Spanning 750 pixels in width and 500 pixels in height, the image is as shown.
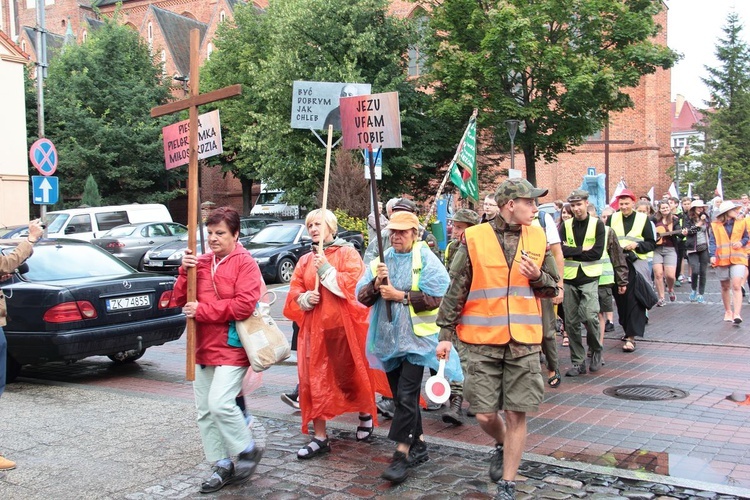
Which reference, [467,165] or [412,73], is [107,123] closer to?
[412,73]

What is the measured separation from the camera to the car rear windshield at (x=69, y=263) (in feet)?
27.0

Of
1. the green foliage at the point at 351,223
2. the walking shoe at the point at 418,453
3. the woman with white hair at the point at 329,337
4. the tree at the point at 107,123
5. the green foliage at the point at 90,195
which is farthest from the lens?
the tree at the point at 107,123

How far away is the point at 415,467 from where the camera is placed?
5184 mm

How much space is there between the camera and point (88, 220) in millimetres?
24094

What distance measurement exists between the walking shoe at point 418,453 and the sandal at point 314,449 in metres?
0.68

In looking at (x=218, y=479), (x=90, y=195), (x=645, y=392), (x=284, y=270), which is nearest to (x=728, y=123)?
(x=90, y=195)

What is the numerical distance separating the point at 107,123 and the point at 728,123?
36415mm

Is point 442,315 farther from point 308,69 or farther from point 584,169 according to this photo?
point 584,169

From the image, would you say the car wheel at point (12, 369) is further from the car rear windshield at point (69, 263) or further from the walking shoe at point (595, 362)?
the walking shoe at point (595, 362)

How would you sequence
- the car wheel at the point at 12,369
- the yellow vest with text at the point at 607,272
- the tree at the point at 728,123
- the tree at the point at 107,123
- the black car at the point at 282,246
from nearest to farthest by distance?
the car wheel at the point at 12,369 < the yellow vest with text at the point at 607,272 < the black car at the point at 282,246 < the tree at the point at 107,123 < the tree at the point at 728,123

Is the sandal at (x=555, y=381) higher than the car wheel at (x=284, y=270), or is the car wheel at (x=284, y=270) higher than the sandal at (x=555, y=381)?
the car wheel at (x=284, y=270)

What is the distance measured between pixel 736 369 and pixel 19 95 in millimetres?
28828

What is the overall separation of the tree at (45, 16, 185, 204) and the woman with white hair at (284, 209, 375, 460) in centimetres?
3215

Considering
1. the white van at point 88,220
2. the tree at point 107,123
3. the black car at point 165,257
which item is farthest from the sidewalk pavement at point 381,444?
the tree at point 107,123
